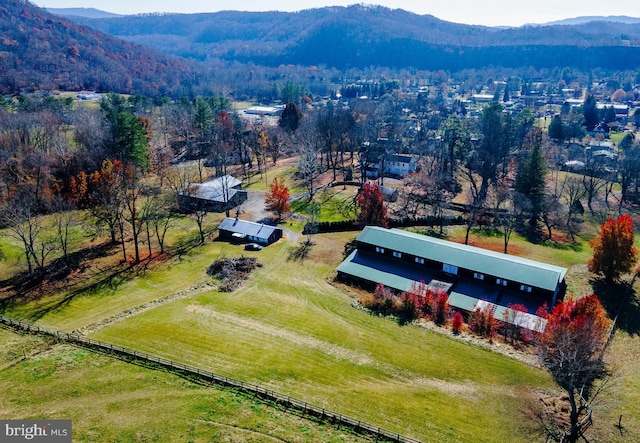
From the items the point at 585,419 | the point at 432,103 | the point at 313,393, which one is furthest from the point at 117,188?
the point at 432,103

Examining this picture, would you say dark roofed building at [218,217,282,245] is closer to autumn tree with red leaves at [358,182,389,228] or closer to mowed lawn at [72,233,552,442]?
autumn tree with red leaves at [358,182,389,228]

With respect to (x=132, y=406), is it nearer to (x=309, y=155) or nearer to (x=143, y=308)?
(x=143, y=308)

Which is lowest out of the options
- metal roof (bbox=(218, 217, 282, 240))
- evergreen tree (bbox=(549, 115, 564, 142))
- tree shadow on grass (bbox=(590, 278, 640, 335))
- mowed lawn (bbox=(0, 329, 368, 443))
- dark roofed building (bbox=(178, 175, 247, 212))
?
tree shadow on grass (bbox=(590, 278, 640, 335))

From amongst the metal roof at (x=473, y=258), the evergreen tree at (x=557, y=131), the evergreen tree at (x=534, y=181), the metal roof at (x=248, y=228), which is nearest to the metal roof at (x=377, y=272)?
the metal roof at (x=473, y=258)

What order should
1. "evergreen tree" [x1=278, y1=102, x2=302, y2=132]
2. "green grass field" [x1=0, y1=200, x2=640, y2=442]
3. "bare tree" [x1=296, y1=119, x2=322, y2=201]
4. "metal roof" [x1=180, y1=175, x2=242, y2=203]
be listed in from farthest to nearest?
1. "evergreen tree" [x1=278, y1=102, x2=302, y2=132]
2. "bare tree" [x1=296, y1=119, x2=322, y2=201]
3. "metal roof" [x1=180, y1=175, x2=242, y2=203]
4. "green grass field" [x1=0, y1=200, x2=640, y2=442]

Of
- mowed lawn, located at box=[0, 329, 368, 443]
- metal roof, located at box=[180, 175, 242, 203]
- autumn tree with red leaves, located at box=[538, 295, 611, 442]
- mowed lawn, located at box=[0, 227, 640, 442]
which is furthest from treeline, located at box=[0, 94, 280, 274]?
autumn tree with red leaves, located at box=[538, 295, 611, 442]

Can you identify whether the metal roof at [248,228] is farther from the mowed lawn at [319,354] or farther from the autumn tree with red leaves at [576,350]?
the autumn tree with red leaves at [576,350]
